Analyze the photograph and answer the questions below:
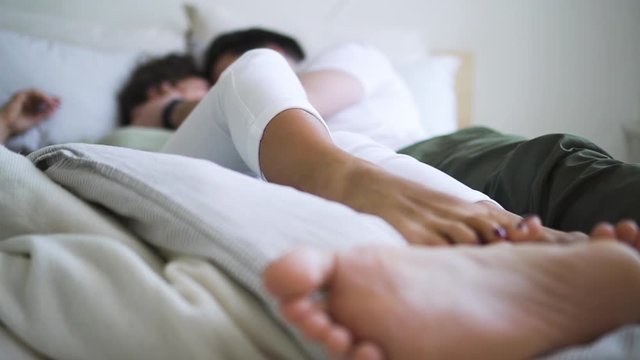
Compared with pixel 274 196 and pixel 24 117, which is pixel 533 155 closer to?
pixel 274 196

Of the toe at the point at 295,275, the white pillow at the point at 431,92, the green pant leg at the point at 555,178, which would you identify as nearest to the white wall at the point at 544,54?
the white pillow at the point at 431,92

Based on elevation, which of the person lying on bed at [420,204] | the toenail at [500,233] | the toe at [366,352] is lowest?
the toe at [366,352]

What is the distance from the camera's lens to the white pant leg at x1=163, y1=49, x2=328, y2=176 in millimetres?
587

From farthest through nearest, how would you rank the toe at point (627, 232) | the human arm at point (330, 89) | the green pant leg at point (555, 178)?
the human arm at point (330, 89) → the green pant leg at point (555, 178) → the toe at point (627, 232)

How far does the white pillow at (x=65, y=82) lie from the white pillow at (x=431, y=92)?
805mm

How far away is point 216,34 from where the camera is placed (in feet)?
4.87

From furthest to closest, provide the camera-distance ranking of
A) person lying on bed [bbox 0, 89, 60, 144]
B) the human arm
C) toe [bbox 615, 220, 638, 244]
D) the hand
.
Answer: the hand, person lying on bed [bbox 0, 89, 60, 144], the human arm, toe [bbox 615, 220, 638, 244]

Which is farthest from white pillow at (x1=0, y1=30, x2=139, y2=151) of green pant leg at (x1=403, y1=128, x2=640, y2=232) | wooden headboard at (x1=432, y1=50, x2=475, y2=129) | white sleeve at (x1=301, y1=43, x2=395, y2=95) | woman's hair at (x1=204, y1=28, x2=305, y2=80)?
wooden headboard at (x1=432, y1=50, x2=475, y2=129)

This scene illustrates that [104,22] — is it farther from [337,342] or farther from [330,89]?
[337,342]

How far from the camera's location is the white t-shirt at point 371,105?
3.35ft

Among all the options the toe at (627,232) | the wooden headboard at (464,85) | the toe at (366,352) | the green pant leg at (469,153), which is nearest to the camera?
the toe at (366,352)

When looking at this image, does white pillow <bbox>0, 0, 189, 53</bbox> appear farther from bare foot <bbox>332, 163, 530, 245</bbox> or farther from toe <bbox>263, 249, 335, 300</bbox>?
toe <bbox>263, 249, 335, 300</bbox>

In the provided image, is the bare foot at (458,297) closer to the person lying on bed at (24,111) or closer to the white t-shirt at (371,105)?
the white t-shirt at (371,105)

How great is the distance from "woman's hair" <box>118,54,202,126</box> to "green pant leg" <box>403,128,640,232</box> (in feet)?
2.69
